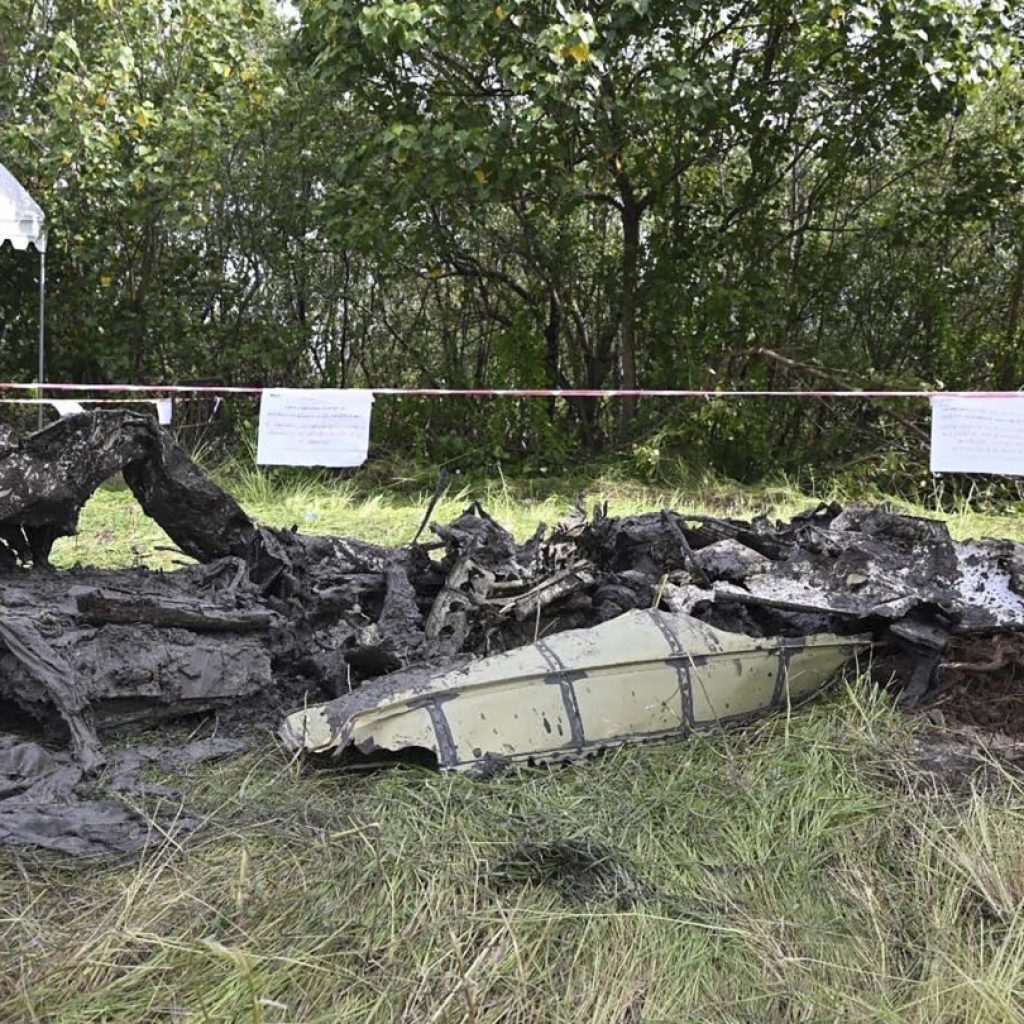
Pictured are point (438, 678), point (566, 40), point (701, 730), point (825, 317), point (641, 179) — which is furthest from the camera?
point (825, 317)

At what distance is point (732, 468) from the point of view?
9320 mm

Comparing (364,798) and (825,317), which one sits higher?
(825,317)

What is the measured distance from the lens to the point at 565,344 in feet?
34.5

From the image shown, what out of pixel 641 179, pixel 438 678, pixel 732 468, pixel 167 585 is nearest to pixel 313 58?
pixel 641 179

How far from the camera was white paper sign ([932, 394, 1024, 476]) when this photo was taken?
5863mm

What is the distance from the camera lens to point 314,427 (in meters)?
6.39

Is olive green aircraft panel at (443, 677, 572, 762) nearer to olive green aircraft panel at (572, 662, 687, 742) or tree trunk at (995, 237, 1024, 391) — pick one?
olive green aircraft panel at (572, 662, 687, 742)

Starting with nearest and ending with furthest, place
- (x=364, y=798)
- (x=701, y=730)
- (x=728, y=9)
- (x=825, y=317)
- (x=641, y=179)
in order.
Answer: (x=364, y=798), (x=701, y=730), (x=728, y=9), (x=641, y=179), (x=825, y=317)

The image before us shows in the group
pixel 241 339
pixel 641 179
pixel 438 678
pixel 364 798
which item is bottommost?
pixel 364 798

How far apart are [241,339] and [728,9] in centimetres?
569

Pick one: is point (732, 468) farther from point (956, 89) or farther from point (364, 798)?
point (364, 798)

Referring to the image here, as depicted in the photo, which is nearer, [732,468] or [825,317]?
[732,468]

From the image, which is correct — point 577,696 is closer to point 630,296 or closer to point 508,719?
point 508,719

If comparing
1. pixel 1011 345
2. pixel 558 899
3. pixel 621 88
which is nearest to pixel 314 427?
pixel 621 88
